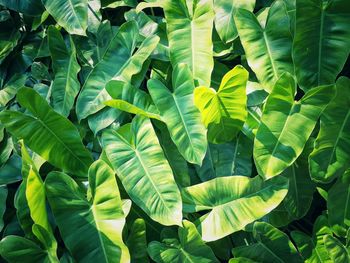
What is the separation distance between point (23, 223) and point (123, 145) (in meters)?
0.39

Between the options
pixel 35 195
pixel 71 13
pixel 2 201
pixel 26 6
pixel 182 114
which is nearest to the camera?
pixel 35 195

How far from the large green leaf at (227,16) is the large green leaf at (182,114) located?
20cm

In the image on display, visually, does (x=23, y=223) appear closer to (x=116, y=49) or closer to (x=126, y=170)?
(x=126, y=170)

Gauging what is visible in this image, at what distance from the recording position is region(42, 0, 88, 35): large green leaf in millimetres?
1618

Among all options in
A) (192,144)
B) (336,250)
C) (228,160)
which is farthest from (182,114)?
(336,250)

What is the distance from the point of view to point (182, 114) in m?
1.38

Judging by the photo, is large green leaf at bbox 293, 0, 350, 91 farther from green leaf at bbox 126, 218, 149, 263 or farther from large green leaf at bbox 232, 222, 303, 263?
green leaf at bbox 126, 218, 149, 263

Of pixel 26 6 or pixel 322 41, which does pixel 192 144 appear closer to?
pixel 322 41

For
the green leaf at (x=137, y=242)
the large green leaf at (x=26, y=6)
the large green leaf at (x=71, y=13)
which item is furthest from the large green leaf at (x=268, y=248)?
the large green leaf at (x=26, y=6)

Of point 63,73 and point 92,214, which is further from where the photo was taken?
point 63,73

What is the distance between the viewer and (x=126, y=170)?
4.38 feet

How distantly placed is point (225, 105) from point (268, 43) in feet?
0.86

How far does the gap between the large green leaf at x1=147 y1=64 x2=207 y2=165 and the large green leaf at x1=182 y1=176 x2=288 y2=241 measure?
4.1 inches

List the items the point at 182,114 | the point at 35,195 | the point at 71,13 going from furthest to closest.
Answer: the point at 71,13 < the point at 182,114 < the point at 35,195
